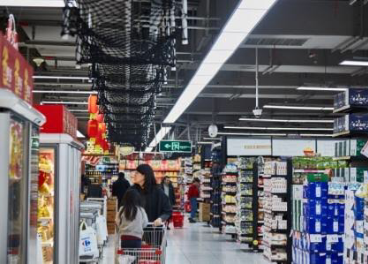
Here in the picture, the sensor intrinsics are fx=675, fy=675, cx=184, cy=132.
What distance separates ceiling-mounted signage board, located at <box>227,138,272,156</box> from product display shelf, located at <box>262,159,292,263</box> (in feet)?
20.4

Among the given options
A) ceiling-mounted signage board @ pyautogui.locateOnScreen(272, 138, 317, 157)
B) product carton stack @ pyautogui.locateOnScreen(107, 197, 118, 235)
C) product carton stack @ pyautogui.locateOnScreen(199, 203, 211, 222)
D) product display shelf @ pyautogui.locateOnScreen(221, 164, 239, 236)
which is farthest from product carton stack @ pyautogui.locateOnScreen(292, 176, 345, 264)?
product carton stack @ pyautogui.locateOnScreen(199, 203, 211, 222)

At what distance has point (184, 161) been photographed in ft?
122

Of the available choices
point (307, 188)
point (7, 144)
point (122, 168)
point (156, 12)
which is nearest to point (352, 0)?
point (307, 188)

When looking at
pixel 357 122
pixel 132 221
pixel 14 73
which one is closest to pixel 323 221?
pixel 357 122

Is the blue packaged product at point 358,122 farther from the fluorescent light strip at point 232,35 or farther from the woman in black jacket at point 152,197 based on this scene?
the woman in black jacket at point 152,197

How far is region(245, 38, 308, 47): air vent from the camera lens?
45.5 feet

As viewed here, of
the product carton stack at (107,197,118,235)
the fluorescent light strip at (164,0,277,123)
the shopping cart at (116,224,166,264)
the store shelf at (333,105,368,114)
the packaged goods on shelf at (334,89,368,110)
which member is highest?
the fluorescent light strip at (164,0,277,123)

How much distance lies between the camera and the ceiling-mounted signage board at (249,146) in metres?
19.5

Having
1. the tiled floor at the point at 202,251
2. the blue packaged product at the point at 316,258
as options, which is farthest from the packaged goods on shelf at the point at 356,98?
the tiled floor at the point at 202,251

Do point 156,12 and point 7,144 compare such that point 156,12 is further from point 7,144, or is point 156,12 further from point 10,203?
point 10,203

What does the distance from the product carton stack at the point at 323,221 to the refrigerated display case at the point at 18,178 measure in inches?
217

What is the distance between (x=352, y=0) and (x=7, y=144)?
28.0 feet

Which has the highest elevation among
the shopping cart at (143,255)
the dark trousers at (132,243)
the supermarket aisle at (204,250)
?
the dark trousers at (132,243)

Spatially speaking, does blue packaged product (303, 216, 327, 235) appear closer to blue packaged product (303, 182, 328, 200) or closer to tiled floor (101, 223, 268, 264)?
blue packaged product (303, 182, 328, 200)
